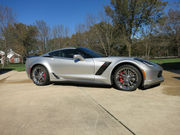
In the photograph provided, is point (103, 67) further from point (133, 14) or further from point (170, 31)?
point (170, 31)

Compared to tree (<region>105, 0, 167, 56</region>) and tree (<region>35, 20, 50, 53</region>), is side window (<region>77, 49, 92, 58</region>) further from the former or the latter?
tree (<region>35, 20, 50, 53</region>)

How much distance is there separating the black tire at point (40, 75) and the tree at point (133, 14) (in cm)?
1633

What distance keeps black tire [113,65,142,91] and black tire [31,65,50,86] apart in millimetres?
2310

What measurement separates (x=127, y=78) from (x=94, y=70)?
0.93 m

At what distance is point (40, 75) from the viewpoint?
4.61 m

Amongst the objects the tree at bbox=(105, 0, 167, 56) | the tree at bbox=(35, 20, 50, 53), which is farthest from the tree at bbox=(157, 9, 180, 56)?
the tree at bbox=(35, 20, 50, 53)

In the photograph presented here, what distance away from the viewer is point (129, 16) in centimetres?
1772

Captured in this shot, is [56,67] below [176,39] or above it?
below

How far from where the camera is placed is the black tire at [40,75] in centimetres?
448

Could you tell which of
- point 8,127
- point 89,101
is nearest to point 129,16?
point 89,101

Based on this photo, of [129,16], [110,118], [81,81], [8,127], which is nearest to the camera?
[8,127]

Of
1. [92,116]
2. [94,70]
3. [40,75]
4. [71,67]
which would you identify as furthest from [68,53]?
[92,116]

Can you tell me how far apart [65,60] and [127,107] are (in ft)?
8.25

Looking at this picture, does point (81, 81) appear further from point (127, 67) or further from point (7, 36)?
point (7, 36)
